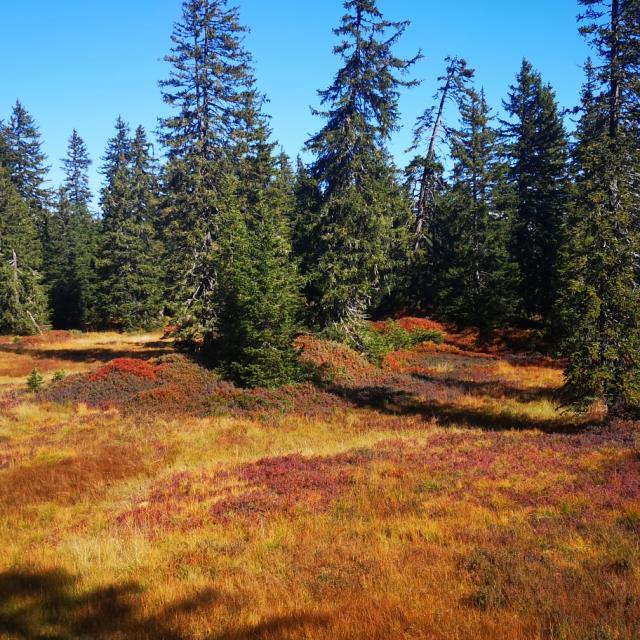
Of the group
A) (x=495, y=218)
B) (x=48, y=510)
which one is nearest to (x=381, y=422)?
(x=48, y=510)

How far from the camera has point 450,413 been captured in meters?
19.5

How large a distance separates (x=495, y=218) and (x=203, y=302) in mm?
24329

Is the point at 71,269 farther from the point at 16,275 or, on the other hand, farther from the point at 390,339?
the point at 390,339

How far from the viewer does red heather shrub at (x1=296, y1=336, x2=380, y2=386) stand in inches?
960

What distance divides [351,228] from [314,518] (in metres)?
19.6

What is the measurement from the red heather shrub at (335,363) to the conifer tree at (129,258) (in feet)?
78.4

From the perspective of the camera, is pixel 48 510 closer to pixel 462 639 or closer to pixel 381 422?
pixel 462 639

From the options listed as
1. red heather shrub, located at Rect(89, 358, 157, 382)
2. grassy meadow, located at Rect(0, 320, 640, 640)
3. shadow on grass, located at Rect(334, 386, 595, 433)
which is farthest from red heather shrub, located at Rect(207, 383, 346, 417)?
red heather shrub, located at Rect(89, 358, 157, 382)

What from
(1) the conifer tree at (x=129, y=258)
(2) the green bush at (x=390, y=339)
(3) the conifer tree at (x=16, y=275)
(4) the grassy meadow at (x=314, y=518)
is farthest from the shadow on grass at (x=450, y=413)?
(3) the conifer tree at (x=16, y=275)

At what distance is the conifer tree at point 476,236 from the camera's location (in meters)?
38.3

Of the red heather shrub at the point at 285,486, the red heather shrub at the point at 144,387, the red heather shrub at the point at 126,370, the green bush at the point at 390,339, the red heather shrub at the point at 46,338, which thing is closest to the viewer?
the red heather shrub at the point at 285,486

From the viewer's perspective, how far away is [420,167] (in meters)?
Result: 41.2

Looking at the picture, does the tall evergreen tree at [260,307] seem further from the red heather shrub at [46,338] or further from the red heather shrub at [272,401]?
the red heather shrub at [46,338]

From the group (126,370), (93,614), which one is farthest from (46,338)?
(93,614)
